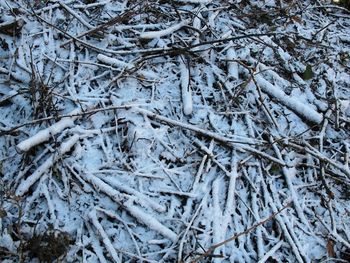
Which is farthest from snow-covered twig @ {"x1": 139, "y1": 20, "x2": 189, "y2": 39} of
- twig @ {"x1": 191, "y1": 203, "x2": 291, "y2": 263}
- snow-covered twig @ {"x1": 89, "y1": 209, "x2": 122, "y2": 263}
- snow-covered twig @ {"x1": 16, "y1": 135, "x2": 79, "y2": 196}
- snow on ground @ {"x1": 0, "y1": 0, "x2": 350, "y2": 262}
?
twig @ {"x1": 191, "y1": 203, "x2": 291, "y2": 263}

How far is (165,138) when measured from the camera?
2.74m

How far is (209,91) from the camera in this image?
10.1 ft

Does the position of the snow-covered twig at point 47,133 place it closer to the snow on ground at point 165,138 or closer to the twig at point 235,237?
the snow on ground at point 165,138

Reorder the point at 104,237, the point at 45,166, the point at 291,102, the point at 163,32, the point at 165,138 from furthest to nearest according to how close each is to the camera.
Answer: the point at 163,32 → the point at 291,102 → the point at 165,138 → the point at 45,166 → the point at 104,237

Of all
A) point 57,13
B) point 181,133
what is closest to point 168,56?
point 181,133

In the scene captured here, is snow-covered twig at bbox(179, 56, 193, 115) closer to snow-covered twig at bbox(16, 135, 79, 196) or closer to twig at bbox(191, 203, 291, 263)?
snow-covered twig at bbox(16, 135, 79, 196)

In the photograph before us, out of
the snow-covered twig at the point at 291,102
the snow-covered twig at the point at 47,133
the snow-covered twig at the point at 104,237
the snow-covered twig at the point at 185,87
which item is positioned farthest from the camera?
the snow-covered twig at the point at 291,102

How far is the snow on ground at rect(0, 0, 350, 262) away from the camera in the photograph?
93.3 inches

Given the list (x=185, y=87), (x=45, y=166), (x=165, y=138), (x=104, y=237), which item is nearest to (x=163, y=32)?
(x=185, y=87)

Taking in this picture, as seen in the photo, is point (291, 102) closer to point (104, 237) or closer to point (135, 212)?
point (135, 212)

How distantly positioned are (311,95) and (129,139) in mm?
1520

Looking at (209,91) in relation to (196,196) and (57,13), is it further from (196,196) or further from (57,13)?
(57,13)

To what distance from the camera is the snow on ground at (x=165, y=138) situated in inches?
93.3

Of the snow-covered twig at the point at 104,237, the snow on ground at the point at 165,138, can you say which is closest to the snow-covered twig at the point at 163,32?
the snow on ground at the point at 165,138
